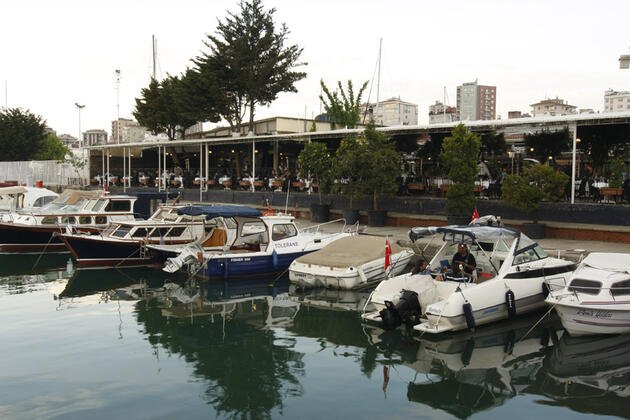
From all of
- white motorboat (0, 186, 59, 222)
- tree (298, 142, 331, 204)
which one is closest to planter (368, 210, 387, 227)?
tree (298, 142, 331, 204)

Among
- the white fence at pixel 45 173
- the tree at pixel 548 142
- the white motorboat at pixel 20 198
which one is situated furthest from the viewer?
the white fence at pixel 45 173

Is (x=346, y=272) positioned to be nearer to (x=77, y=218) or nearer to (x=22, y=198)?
(x=77, y=218)

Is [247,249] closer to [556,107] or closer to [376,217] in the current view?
[376,217]

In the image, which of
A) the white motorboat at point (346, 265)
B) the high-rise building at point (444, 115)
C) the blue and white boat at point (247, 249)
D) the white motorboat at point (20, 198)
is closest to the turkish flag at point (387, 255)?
the white motorboat at point (346, 265)

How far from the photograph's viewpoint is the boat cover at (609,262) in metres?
12.1

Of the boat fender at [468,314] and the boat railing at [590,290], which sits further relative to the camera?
the boat fender at [468,314]

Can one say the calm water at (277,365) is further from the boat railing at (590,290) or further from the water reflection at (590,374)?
the boat railing at (590,290)

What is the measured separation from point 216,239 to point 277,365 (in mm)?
9829

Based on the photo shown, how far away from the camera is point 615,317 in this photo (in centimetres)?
1147

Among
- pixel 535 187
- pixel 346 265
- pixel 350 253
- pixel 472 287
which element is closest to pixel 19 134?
pixel 350 253

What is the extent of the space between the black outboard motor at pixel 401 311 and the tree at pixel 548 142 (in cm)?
1544

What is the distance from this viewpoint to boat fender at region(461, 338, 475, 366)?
418 inches

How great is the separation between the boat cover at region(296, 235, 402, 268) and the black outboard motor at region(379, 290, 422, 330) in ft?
12.1

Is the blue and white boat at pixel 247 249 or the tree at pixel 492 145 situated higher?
the tree at pixel 492 145
